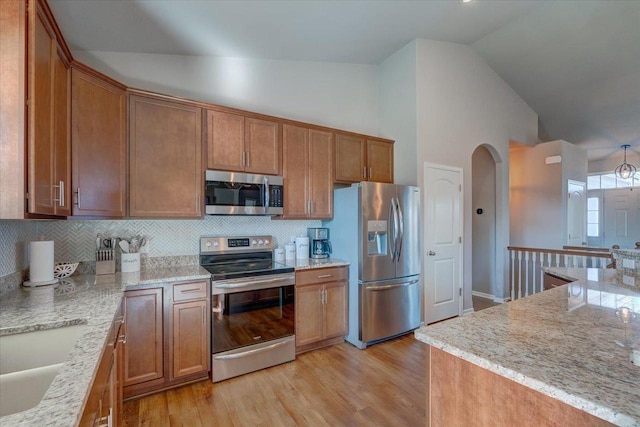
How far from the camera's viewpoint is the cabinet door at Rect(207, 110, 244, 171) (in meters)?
2.65

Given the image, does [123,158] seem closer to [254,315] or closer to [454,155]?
[254,315]

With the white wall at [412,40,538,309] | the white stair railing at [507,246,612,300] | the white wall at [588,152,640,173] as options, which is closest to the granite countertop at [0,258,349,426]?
the white wall at [412,40,538,309]

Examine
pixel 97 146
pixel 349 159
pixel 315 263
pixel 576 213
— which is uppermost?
pixel 349 159

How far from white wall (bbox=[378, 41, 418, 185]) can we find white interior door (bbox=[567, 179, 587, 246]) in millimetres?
3743

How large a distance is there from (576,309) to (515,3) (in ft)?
11.8

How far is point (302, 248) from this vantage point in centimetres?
328

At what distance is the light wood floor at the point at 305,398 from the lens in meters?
1.96

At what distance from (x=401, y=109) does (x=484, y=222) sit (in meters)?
2.63

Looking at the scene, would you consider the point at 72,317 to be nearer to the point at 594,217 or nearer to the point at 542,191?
the point at 542,191

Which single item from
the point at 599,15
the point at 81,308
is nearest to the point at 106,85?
the point at 81,308

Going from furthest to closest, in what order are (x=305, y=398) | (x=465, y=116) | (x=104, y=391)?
(x=465, y=116), (x=305, y=398), (x=104, y=391)

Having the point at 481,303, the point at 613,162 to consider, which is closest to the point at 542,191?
the point at 481,303

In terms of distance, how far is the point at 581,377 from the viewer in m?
0.82

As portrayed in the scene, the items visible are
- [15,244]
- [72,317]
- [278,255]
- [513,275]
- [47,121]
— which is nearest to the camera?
[72,317]
